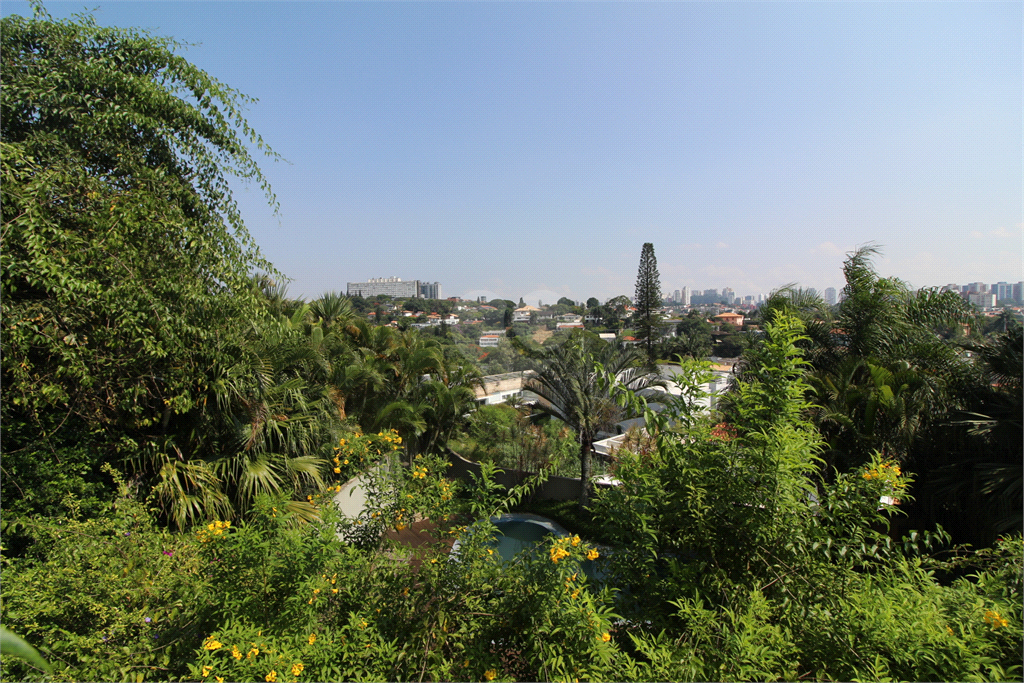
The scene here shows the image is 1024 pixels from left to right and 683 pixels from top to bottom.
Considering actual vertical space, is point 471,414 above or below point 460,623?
below

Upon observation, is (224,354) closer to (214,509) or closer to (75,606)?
(214,509)

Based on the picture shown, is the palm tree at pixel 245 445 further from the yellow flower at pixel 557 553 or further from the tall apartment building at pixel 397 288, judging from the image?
the tall apartment building at pixel 397 288

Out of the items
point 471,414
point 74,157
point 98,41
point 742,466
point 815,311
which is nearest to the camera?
point 742,466

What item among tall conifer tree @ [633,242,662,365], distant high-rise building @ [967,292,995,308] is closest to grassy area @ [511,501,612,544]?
distant high-rise building @ [967,292,995,308]

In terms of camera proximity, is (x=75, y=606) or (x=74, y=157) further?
(x=74, y=157)

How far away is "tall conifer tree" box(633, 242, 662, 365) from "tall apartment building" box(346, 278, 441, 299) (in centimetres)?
1293

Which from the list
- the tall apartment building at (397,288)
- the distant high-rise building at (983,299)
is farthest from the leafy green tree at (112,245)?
the tall apartment building at (397,288)

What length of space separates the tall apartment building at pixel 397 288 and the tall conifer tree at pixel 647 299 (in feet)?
42.4

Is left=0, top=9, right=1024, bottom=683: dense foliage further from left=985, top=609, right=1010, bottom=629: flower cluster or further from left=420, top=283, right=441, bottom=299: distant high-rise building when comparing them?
left=420, top=283, right=441, bottom=299: distant high-rise building

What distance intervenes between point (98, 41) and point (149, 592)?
12.7 ft

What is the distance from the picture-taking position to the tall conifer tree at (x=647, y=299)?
20.2 m

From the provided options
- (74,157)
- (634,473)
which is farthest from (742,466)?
(74,157)

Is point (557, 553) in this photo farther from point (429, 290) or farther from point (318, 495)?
point (429, 290)

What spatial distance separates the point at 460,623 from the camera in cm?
178
